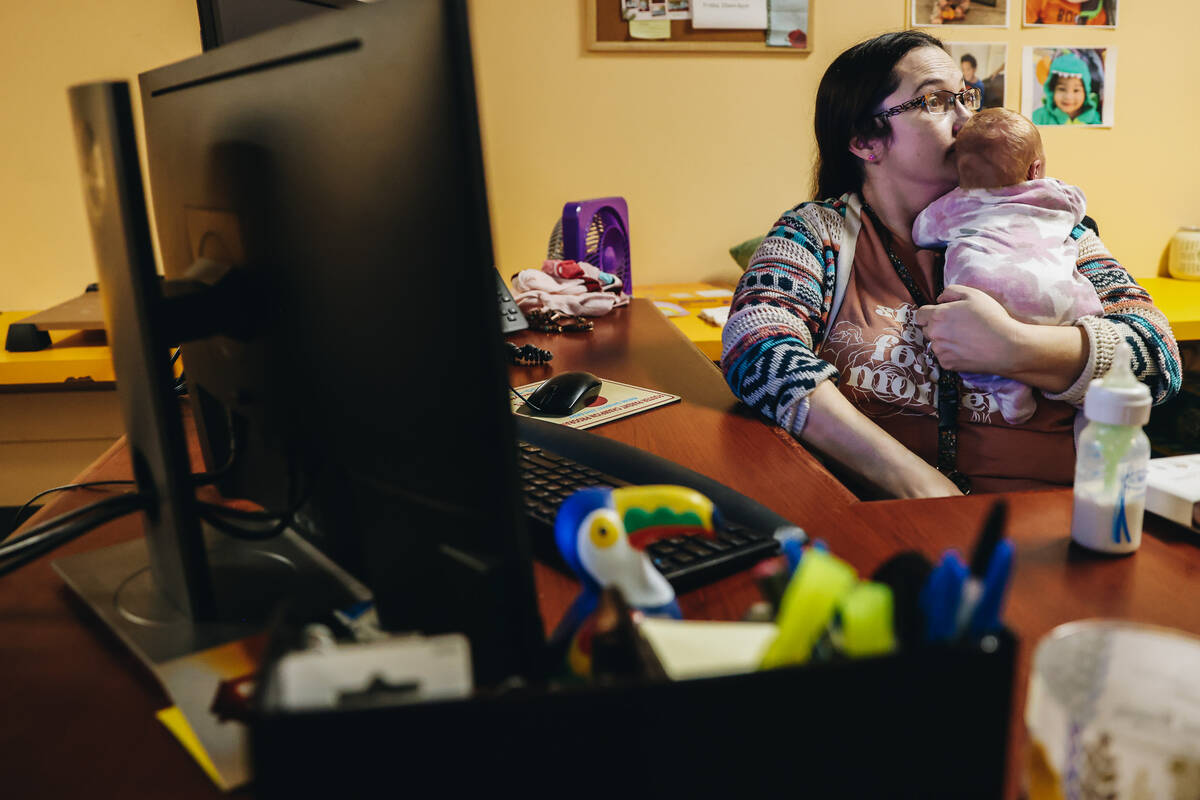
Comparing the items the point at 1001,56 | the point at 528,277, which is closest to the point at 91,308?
the point at 528,277

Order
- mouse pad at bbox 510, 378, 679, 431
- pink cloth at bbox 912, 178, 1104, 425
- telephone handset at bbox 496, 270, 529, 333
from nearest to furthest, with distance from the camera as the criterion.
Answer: mouse pad at bbox 510, 378, 679, 431 < pink cloth at bbox 912, 178, 1104, 425 < telephone handset at bbox 496, 270, 529, 333

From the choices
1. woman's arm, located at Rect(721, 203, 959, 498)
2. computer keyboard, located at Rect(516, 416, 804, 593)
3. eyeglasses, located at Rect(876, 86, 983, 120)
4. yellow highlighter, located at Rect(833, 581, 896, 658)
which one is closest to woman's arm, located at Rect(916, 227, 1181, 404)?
woman's arm, located at Rect(721, 203, 959, 498)

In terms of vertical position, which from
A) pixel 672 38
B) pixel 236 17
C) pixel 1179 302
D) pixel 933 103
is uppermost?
pixel 672 38

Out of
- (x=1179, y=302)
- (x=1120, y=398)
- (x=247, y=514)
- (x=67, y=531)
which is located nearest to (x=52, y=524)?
(x=67, y=531)

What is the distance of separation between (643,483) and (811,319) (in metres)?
0.63

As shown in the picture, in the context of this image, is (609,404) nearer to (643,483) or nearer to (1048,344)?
(643,483)

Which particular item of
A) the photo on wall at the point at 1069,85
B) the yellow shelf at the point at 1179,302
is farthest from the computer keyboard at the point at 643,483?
the photo on wall at the point at 1069,85

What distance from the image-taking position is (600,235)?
2.11 metres

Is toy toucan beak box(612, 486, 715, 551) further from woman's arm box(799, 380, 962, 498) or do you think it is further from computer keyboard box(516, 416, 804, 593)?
woman's arm box(799, 380, 962, 498)

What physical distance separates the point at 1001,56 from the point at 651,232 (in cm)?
110

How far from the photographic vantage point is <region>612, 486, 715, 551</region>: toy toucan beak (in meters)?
0.49

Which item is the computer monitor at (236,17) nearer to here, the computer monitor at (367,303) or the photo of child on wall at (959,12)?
the computer monitor at (367,303)

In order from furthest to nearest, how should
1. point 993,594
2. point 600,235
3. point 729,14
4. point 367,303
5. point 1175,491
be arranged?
1. point 729,14
2. point 600,235
3. point 1175,491
4. point 367,303
5. point 993,594

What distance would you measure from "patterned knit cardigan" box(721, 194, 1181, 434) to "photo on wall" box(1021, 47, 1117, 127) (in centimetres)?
130
